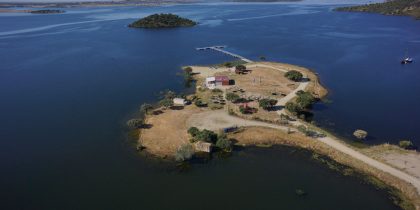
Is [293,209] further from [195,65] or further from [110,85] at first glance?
[195,65]

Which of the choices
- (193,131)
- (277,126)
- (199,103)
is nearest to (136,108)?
(199,103)

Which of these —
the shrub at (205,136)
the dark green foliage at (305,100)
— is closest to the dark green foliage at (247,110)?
the dark green foliage at (305,100)

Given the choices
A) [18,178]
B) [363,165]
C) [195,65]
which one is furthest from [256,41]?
[18,178]

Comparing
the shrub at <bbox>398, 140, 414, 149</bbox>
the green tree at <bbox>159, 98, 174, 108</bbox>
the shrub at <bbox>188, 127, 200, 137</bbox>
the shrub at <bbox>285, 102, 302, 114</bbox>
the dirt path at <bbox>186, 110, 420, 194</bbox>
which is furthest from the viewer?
the green tree at <bbox>159, 98, 174, 108</bbox>

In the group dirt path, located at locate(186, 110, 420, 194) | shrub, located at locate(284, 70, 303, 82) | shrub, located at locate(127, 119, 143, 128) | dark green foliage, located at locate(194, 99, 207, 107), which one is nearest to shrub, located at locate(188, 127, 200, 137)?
dirt path, located at locate(186, 110, 420, 194)

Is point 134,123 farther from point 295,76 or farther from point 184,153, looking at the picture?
point 295,76

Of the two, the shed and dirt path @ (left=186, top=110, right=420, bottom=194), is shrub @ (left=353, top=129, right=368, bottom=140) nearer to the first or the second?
dirt path @ (left=186, top=110, right=420, bottom=194)
